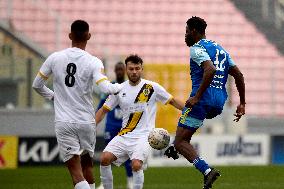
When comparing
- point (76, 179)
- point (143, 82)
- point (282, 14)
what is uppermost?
point (282, 14)

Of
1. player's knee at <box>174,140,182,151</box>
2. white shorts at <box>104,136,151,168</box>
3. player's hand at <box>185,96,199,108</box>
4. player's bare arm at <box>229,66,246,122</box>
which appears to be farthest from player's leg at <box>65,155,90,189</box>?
player's bare arm at <box>229,66,246,122</box>

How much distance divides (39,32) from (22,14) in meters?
0.85

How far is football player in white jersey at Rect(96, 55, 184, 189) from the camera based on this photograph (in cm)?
1067

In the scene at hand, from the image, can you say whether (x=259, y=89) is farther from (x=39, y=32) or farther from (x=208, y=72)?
(x=208, y=72)

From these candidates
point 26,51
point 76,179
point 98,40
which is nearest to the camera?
point 76,179

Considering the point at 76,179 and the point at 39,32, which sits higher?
the point at 39,32

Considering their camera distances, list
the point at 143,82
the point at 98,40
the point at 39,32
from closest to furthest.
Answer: the point at 143,82 → the point at 39,32 → the point at 98,40

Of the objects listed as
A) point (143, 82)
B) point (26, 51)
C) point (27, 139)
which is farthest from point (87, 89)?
point (26, 51)

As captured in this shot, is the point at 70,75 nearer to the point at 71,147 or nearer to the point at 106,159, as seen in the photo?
the point at 71,147

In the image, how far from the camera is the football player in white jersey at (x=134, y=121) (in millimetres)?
10672

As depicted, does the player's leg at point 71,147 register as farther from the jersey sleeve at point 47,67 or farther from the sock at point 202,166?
the sock at point 202,166

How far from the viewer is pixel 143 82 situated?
445 inches

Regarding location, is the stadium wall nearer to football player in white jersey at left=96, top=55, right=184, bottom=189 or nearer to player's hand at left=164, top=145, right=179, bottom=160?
football player in white jersey at left=96, top=55, right=184, bottom=189

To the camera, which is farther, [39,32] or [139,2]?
[139,2]
